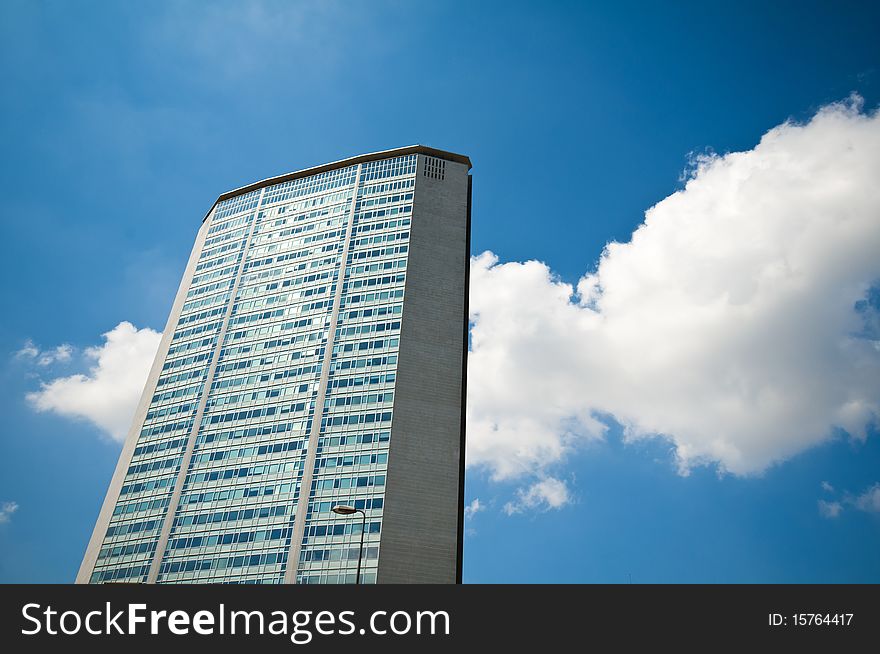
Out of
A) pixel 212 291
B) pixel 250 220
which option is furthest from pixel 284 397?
pixel 250 220

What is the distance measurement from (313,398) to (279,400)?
5982 millimetres

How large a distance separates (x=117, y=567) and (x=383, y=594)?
84.5m

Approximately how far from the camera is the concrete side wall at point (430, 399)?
82625 millimetres

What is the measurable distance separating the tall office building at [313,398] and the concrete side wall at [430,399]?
0.22 metres

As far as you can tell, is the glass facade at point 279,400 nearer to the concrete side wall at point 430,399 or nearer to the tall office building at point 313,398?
the tall office building at point 313,398

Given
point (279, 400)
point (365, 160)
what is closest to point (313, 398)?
point (279, 400)

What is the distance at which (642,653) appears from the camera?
23484 mm

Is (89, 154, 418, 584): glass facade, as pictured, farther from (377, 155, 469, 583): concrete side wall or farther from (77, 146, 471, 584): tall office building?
(377, 155, 469, 583): concrete side wall

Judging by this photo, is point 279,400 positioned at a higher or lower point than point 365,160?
lower

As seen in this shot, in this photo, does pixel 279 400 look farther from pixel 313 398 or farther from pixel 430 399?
pixel 430 399

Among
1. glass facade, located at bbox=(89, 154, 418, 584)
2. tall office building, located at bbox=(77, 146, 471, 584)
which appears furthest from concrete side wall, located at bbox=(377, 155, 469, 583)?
glass facade, located at bbox=(89, 154, 418, 584)

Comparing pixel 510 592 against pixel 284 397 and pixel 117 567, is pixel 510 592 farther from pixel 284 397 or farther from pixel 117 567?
pixel 117 567

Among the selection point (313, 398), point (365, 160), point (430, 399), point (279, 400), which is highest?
point (365, 160)

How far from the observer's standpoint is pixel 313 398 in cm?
9606
